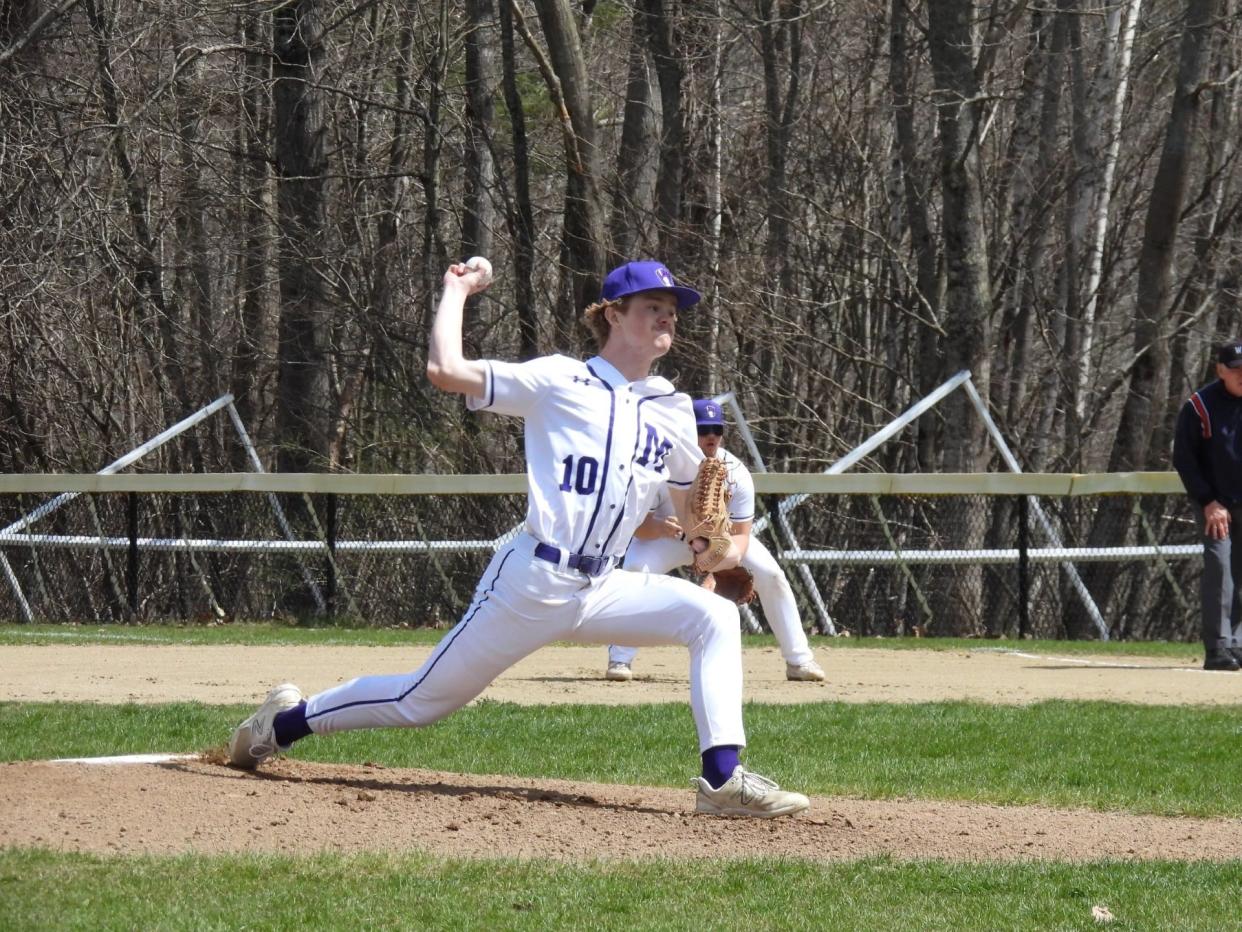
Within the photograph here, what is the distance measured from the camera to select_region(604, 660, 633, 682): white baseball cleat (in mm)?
12062

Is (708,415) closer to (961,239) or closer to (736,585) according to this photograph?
(736,585)

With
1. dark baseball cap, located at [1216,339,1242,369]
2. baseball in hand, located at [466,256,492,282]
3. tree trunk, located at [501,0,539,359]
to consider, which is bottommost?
dark baseball cap, located at [1216,339,1242,369]

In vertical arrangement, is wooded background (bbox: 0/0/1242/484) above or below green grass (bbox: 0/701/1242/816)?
above

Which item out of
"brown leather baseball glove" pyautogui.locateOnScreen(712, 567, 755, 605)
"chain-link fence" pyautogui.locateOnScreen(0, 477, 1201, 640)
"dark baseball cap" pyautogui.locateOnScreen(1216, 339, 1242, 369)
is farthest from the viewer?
"chain-link fence" pyautogui.locateOnScreen(0, 477, 1201, 640)

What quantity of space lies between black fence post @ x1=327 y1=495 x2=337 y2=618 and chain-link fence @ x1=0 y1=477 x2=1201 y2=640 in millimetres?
17

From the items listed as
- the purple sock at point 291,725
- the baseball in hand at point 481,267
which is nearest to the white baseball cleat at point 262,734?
the purple sock at point 291,725

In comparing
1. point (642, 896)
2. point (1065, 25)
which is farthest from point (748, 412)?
point (642, 896)

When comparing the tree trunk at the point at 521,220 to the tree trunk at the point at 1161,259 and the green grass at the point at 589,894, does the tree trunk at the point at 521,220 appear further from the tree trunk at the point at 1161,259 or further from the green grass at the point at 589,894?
the green grass at the point at 589,894

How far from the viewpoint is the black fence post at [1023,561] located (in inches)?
651

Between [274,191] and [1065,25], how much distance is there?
32.1 ft

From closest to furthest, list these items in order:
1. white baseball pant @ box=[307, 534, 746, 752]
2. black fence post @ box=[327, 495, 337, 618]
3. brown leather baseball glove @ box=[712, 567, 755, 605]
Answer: white baseball pant @ box=[307, 534, 746, 752], brown leather baseball glove @ box=[712, 567, 755, 605], black fence post @ box=[327, 495, 337, 618]

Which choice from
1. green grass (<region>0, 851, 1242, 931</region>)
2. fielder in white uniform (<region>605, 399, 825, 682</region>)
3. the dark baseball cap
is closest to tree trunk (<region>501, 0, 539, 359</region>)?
fielder in white uniform (<region>605, 399, 825, 682</region>)

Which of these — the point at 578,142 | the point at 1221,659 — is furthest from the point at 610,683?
the point at 578,142

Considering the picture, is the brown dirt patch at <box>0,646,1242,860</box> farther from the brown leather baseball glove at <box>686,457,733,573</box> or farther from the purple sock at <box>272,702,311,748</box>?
the brown leather baseball glove at <box>686,457,733,573</box>
